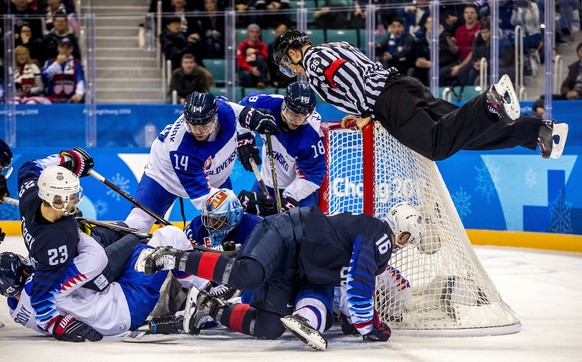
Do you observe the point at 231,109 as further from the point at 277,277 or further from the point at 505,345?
the point at 505,345

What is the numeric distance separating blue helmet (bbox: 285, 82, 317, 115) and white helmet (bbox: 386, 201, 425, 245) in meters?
1.28

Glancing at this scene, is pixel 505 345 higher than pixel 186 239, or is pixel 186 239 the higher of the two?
pixel 186 239

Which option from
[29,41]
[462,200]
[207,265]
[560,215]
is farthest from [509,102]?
[29,41]

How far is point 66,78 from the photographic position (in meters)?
9.38

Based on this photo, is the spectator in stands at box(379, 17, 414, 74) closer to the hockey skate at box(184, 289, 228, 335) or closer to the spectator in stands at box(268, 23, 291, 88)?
the spectator in stands at box(268, 23, 291, 88)

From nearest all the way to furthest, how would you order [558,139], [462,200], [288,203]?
[558,139] < [288,203] < [462,200]

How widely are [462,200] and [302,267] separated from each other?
13.7 ft

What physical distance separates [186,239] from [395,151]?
1121 millimetres

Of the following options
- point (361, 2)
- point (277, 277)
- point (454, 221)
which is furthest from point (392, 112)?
point (361, 2)

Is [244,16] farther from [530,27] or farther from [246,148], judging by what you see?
[246,148]

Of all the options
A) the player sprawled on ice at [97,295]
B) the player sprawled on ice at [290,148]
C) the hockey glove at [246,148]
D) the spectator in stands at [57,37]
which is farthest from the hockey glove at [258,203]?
the spectator in stands at [57,37]

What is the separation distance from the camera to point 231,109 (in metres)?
6.14

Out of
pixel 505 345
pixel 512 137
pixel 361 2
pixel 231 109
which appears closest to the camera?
pixel 505 345

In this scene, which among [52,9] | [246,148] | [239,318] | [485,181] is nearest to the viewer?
[239,318]
